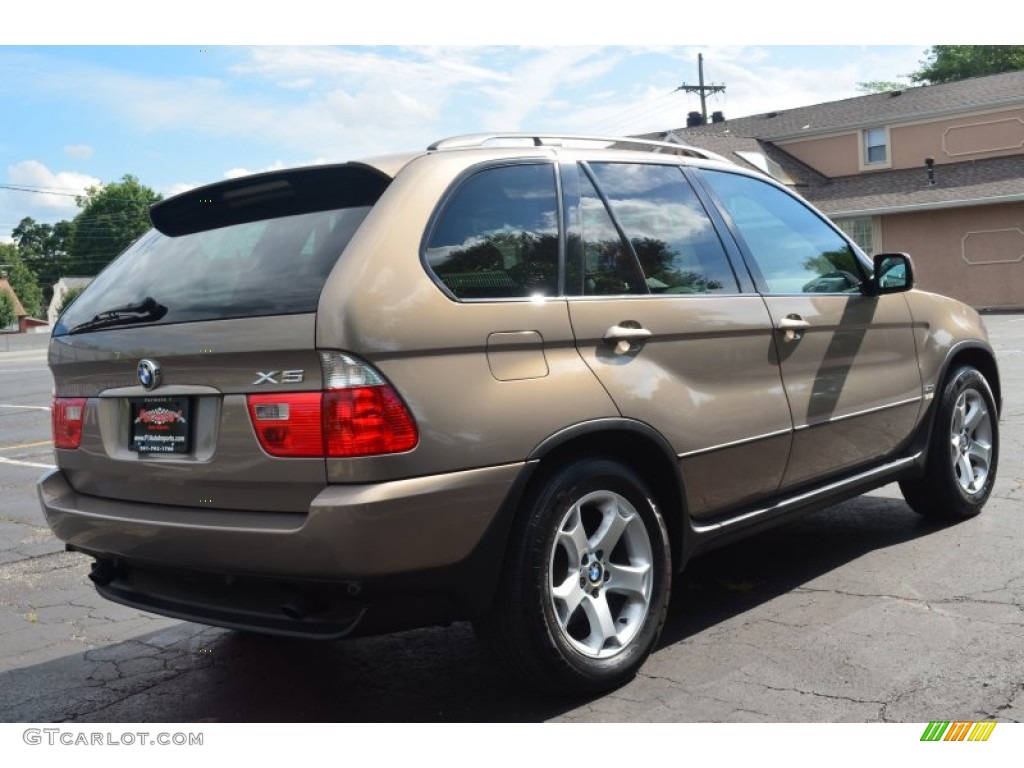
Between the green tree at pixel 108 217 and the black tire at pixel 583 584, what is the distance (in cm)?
9470

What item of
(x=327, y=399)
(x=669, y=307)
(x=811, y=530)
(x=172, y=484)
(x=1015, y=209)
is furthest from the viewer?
(x=1015, y=209)

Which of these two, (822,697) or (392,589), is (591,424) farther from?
(822,697)

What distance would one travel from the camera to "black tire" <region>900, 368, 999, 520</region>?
216 inches

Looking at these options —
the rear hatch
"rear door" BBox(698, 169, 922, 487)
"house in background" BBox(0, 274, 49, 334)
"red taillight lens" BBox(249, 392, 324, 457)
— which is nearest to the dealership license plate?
the rear hatch

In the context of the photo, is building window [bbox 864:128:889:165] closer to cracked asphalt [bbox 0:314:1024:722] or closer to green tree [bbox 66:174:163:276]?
cracked asphalt [bbox 0:314:1024:722]

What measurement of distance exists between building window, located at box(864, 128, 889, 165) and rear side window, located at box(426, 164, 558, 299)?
35715 mm

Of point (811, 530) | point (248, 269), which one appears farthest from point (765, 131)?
point (248, 269)

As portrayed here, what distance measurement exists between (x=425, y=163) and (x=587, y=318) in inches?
29.1

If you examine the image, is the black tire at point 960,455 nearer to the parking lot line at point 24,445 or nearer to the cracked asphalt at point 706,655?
the cracked asphalt at point 706,655

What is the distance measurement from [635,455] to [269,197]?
5.10ft

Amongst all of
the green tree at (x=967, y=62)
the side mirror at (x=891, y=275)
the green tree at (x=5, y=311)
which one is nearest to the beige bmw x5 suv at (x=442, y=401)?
the side mirror at (x=891, y=275)

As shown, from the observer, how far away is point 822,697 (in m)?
3.48

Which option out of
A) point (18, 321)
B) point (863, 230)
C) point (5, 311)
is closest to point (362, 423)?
point (863, 230)

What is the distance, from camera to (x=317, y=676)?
13.2 ft
